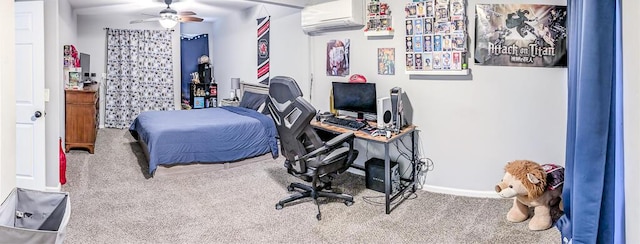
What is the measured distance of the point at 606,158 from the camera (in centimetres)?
170

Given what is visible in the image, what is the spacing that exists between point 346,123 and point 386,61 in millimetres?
735

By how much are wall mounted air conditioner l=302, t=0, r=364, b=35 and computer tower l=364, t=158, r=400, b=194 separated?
53.2 inches

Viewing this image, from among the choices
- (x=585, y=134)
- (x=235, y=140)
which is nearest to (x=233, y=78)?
(x=235, y=140)

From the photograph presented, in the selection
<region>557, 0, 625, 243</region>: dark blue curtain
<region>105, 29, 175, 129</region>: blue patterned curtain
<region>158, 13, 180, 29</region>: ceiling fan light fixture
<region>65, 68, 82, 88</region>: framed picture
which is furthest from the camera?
<region>105, 29, 175, 129</region>: blue patterned curtain

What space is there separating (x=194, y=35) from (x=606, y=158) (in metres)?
8.51

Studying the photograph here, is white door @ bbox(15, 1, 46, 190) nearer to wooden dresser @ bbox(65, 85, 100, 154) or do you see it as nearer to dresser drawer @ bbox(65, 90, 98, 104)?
wooden dresser @ bbox(65, 85, 100, 154)

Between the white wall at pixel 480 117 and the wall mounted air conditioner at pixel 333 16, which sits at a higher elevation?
the wall mounted air conditioner at pixel 333 16

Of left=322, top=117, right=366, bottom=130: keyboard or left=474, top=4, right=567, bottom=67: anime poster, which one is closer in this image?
left=474, top=4, right=567, bottom=67: anime poster

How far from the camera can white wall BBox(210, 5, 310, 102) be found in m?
5.42

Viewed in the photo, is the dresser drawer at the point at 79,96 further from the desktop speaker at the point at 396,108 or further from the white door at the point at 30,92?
the desktop speaker at the point at 396,108

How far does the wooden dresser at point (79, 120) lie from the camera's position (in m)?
5.36

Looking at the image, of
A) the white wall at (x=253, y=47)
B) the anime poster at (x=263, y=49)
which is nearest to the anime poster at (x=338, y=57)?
the white wall at (x=253, y=47)
